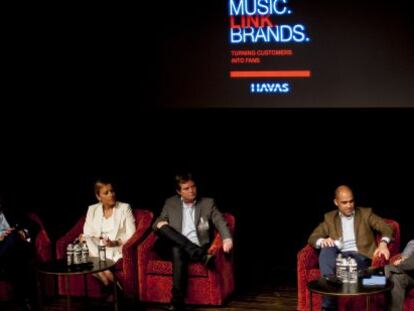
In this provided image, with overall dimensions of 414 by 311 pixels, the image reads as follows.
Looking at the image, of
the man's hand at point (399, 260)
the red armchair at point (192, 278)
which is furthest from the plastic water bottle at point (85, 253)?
the man's hand at point (399, 260)

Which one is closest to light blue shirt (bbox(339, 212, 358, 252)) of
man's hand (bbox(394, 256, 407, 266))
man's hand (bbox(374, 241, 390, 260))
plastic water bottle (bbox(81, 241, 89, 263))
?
man's hand (bbox(374, 241, 390, 260))

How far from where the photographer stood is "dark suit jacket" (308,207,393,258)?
612 centimetres

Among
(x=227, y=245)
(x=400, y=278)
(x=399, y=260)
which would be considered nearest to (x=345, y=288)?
(x=400, y=278)

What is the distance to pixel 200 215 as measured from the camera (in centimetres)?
666

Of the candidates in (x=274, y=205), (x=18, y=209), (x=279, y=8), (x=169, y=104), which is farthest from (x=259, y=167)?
(x=18, y=209)

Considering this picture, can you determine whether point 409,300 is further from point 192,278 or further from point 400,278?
point 192,278

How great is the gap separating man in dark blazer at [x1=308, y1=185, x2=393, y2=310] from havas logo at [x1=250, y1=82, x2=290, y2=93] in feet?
4.10

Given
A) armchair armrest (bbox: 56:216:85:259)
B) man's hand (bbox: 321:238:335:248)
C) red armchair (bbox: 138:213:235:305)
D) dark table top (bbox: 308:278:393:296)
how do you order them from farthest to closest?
armchair armrest (bbox: 56:216:85:259), red armchair (bbox: 138:213:235:305), man's hand (bbox: 321:238:335:248), dark table top (bbox: 308:278:393:296)

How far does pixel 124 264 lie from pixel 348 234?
6.22 ft

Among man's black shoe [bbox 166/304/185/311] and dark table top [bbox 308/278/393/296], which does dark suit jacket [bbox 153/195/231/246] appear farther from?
dark table top [bbox 308/278/393/296]

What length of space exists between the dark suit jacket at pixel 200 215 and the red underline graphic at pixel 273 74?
120 centimetres

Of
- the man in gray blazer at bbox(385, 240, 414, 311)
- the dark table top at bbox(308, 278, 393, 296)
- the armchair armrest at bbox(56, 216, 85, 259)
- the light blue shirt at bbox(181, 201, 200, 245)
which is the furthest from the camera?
the armchair armrest at bbox(56, 216, 85, 259)

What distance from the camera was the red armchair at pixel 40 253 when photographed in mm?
6754

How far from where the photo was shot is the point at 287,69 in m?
6.93
